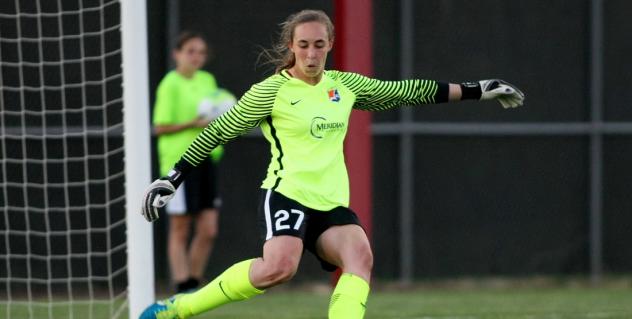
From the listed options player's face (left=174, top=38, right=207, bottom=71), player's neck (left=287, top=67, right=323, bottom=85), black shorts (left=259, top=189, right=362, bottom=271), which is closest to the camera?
black shorts (left=259, top=189, right=362, bottom=271)

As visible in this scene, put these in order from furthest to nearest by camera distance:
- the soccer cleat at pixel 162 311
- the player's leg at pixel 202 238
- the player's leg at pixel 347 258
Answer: the player's leg at pixel 202 238, the soccer cleat at pixel 162 311, the player's leg at pixel 347 258

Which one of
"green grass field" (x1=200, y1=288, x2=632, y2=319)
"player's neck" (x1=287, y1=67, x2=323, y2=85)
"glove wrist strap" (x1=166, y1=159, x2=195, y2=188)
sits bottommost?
"green grass field" (x1=200, y1=288, x2=632, y2=319)

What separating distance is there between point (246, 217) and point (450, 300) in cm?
215

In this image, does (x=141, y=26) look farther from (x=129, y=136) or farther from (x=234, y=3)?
(x=234, y=3)

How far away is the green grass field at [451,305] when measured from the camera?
824cm

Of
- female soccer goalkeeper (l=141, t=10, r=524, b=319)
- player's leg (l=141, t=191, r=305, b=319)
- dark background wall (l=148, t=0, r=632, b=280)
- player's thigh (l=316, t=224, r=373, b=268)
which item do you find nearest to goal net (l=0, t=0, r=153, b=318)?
dark background wall (l=148, t=0, r=632, b=280)

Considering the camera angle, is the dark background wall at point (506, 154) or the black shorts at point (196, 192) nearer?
the black shorts at point (196, 192)

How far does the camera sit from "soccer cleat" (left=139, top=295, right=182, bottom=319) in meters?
6.05

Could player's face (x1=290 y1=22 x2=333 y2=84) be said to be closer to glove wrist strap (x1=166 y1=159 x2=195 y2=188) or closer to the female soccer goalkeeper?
the female soccer goalkeeper

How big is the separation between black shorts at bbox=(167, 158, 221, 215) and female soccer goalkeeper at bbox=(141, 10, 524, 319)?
327cm

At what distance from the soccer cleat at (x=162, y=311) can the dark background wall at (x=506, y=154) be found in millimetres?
4750

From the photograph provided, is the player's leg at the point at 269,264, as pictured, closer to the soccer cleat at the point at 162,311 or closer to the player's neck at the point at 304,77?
the soccer cleat at the point at 162,311

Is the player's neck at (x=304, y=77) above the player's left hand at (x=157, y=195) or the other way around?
above

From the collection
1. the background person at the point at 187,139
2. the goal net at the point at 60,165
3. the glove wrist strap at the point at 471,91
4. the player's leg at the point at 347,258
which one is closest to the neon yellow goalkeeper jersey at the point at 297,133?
the player's leg at the point at 347,258
